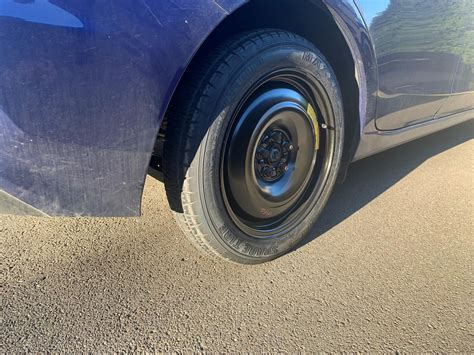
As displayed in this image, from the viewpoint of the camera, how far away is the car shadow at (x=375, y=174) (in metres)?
2.58

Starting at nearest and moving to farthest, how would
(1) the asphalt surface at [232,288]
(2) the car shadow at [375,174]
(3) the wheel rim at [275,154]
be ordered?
1. (1) the asphalt surface at [232,288]
2. (3) the wheel rim at [275,154]
3. (2) the car shadow at [375,174]

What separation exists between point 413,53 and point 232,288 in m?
1.65

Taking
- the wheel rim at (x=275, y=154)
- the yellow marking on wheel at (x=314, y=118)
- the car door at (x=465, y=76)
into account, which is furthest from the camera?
the car door at (x=465, y=76)

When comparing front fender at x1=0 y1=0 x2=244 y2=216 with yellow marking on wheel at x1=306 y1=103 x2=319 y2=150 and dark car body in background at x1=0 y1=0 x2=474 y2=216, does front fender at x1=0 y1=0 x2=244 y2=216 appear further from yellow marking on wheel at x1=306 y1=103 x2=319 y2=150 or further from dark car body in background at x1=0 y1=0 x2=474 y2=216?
yellow marking on wheel at x1=306 y1=103 x2=319 y2=150

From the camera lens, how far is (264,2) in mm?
1853

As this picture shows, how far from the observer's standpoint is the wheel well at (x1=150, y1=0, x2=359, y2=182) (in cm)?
180

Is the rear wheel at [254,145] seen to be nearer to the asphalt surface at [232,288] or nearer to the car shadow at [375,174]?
the asphalt surface at [232,288]

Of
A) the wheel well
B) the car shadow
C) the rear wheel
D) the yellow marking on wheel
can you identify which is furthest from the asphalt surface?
the yellow marking on wheel

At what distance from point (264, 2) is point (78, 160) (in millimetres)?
1098

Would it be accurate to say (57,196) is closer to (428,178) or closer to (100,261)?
(100,261)

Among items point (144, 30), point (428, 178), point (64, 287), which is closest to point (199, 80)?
point (144, 30)

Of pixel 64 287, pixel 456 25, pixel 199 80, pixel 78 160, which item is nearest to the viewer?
pixel 78 160

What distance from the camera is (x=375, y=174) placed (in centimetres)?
323

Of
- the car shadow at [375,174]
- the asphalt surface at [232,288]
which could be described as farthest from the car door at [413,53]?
the asphalt surface at [232,288]
